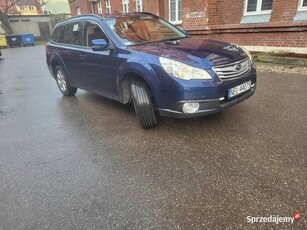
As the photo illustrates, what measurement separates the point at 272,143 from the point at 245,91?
2.79 feet

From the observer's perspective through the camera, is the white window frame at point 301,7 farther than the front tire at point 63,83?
Yes

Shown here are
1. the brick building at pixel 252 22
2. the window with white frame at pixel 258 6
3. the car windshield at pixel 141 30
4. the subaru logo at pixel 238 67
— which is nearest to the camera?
the subaru logo at pixel 238 67

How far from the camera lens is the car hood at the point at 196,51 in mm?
3283

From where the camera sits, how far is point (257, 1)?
28.1 feet

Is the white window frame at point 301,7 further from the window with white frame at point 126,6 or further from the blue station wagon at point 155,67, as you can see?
the window with white frame at point 126,6

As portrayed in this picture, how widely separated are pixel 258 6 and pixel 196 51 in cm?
658

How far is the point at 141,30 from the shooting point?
4320 millimetres

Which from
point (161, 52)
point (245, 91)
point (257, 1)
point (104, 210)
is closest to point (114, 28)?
point (161, 52)

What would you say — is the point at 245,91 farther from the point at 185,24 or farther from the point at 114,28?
the point at 185,24

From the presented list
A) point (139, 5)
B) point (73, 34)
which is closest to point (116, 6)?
point (139, 5)

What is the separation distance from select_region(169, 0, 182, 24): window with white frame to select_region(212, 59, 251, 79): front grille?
9.06 metres

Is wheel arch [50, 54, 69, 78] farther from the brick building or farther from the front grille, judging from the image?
the brick building

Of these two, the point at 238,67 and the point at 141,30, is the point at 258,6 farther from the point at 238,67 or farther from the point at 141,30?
the point at 238,67

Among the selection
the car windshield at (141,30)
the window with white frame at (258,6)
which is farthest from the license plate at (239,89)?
the window with white frame at (258,6)
